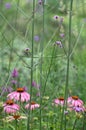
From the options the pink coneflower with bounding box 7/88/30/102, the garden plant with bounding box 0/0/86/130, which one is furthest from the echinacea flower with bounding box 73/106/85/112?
the pink coneflower with bounding box 7/88/30/102

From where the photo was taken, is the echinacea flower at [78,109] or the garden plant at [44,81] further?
the echinacea flower at [78,109]

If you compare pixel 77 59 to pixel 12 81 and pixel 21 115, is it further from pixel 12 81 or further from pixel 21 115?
pixel 21 115

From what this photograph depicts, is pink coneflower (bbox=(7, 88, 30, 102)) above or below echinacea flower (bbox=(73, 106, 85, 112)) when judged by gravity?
above

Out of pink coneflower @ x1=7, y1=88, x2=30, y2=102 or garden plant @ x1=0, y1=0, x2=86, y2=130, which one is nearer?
garden plant @ x1=0, y1=0, x2=86, y2=130

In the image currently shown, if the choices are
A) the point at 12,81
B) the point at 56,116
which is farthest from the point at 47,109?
the point at 12,81

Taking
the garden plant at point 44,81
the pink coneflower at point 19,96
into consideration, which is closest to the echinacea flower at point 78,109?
the garden plant at point 44,81

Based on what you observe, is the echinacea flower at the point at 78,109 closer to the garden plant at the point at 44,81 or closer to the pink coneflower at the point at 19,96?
the garden plant at the point at 44,81

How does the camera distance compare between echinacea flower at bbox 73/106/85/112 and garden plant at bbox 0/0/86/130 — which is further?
echinacea flower at bbox 73/106/85/112

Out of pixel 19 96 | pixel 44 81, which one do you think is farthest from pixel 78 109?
pixel 44 81

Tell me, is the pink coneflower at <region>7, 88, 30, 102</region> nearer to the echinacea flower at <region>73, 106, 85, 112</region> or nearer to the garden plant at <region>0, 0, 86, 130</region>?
the garden plant at <region>0, 0, 86, 130</region>

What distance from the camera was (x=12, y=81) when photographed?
3.55m

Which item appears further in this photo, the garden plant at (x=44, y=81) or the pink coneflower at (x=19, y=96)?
the pink coneflower at (x=19, y=96)

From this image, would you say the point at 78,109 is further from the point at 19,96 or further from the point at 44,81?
the point at 44,81

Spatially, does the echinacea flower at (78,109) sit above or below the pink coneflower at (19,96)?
below
